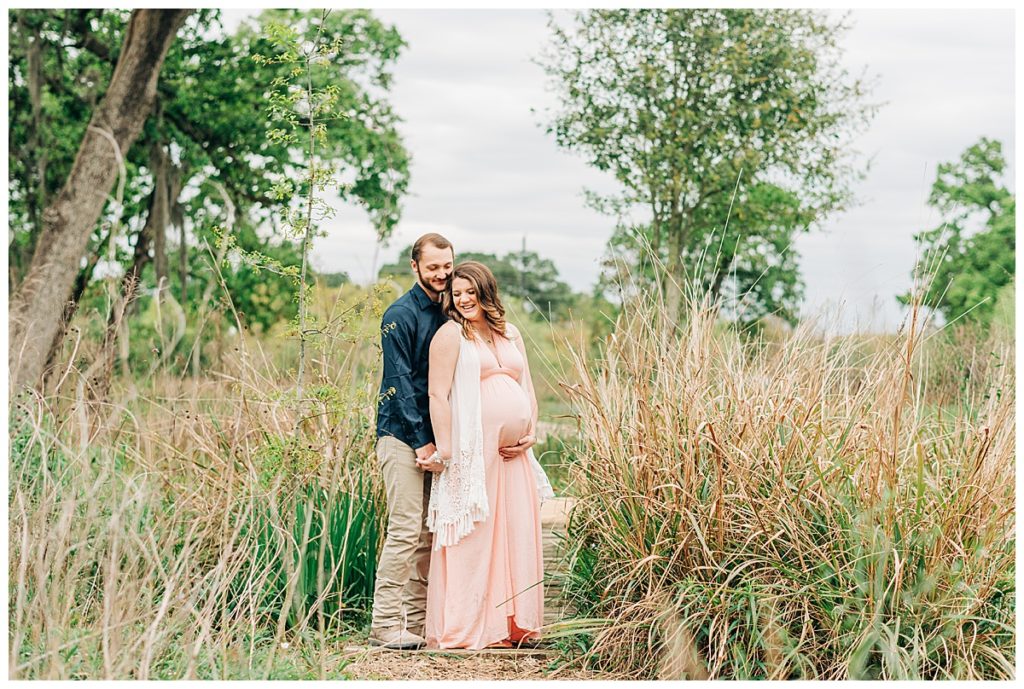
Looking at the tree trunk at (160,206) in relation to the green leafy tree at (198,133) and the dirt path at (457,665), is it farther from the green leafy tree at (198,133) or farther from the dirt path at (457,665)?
the dirt path at (457,665)

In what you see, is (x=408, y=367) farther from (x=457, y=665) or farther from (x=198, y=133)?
(x=198, y=133)

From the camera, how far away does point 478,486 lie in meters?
4.50

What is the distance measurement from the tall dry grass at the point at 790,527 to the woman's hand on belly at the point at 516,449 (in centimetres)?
42

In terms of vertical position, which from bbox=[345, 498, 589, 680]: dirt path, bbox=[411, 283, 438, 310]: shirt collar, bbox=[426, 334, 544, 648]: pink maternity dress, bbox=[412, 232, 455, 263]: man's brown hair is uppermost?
bbox=[412, 232, 455, 263]: man's brown hair

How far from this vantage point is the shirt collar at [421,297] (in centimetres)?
464

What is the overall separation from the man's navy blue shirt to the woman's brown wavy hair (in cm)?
12

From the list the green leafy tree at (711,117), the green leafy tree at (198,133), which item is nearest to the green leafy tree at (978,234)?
the green leafy tree at (711,117)

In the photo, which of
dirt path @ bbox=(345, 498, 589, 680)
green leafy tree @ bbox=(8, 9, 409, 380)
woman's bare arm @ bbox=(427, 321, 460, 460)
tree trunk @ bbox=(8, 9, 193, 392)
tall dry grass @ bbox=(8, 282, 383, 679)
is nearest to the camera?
tall dry grass @ bbox=(8, 282, 383, 679)

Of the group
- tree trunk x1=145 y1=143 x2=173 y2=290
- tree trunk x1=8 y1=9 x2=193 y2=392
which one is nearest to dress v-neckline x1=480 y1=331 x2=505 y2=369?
tree trunk x1=8 y1=9 x2=193 y2=392

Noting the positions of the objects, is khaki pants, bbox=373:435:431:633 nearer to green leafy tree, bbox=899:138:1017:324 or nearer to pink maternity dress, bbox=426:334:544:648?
pink maternity dress, bbox=426:334:544:648

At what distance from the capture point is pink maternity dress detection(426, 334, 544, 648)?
455 cm

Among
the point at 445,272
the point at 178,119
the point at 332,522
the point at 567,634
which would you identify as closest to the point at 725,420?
the point at 567,634

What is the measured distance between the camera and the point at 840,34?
11.6m

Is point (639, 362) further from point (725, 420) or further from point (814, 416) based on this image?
point (814, 416)
